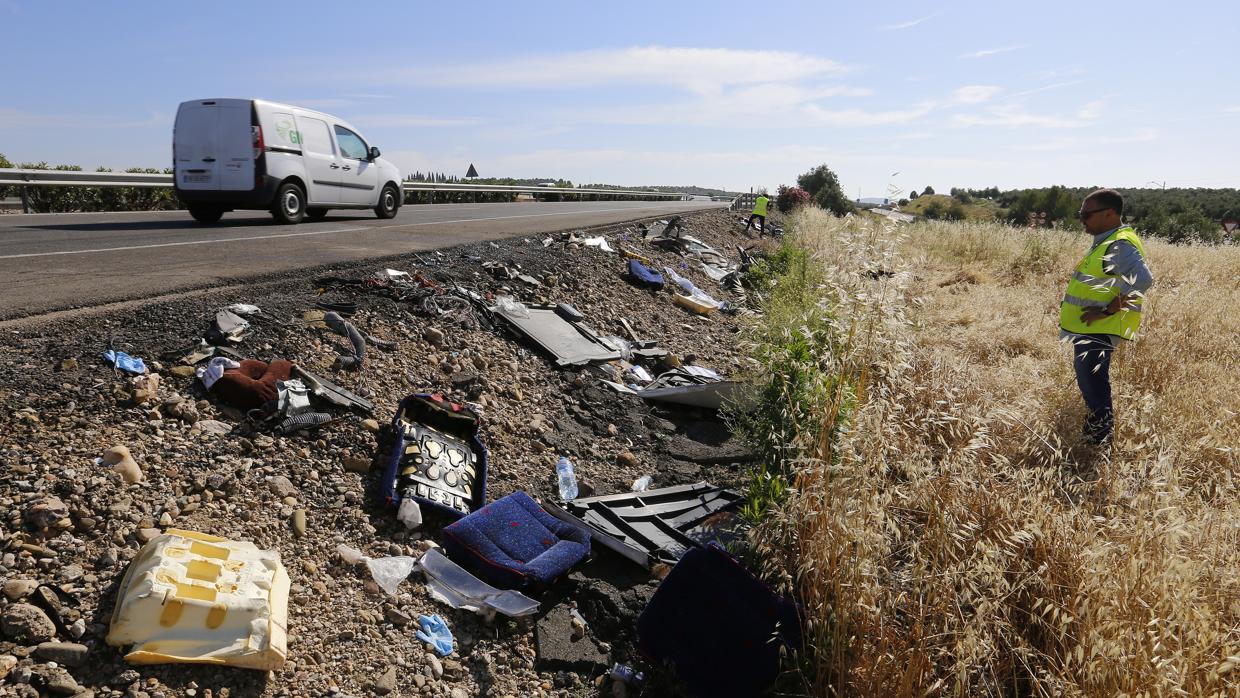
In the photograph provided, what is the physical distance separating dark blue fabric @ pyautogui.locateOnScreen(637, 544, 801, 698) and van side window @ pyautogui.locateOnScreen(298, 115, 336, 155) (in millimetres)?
10487

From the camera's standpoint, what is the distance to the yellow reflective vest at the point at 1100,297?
514cm

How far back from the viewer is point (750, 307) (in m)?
11.8

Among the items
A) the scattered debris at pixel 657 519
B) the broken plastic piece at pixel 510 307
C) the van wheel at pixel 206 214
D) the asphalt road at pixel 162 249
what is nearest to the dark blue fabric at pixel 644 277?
the asphalt road at pixel 162 249

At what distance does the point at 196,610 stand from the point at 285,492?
1032mm

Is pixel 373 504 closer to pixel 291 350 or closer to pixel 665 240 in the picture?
pixel 291 350

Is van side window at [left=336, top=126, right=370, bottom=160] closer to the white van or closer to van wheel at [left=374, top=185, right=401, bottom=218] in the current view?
the white van

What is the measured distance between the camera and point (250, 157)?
1045 centimetres

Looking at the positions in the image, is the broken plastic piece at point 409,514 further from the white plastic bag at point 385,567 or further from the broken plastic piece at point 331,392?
the broken plastic piece at point 331,392

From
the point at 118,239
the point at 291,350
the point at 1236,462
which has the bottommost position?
the point at 1236,462

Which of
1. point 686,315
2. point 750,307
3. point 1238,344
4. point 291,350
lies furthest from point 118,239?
point 1238,344

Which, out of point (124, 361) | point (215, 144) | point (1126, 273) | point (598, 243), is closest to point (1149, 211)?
point (598, 243)

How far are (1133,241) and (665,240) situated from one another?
10.2 meters

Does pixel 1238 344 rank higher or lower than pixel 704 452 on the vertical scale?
higher

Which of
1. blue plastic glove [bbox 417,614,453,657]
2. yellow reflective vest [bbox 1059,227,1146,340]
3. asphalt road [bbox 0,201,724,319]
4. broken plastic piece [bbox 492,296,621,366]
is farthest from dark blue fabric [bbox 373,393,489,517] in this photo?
yellow reflective vest [bbox 1059,227,1146,340]
